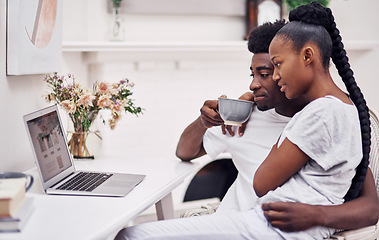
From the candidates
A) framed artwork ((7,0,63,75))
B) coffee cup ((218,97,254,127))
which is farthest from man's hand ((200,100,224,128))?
framed artwork ((7,0,63,75))

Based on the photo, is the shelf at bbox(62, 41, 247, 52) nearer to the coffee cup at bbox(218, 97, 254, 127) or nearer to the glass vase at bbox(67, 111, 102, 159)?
the glass vase at bbox(67, 111, 102, 159)

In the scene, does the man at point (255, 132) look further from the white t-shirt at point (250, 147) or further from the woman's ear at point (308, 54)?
the woman's ear at point (308, 54)

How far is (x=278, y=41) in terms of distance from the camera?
4.62 feet

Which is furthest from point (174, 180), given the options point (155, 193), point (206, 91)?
point (206, 91)

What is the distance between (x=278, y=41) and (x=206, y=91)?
5.32ft

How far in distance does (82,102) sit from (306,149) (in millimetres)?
884

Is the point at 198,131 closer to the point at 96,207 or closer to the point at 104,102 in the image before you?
the point at 104,102

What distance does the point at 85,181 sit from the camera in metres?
1.58

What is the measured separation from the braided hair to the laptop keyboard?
70 centimetres

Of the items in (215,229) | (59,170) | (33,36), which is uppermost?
(33,36)

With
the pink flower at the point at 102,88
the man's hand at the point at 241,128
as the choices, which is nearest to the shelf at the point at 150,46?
the pink flower at the point at 102,88

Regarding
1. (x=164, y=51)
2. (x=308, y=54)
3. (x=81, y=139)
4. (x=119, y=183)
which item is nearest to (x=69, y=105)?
(x=81, y=139)

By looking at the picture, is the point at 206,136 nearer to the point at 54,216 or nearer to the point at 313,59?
the point at 313,59

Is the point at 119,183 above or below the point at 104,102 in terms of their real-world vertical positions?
below
